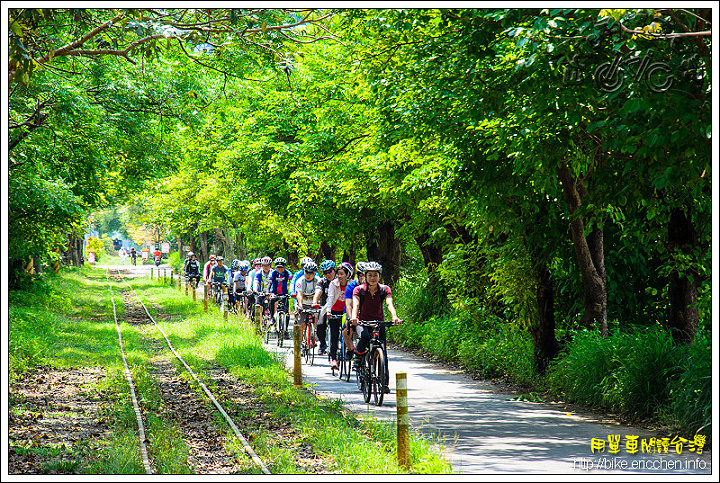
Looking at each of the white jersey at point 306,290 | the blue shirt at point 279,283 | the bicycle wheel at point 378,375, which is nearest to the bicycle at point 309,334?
the white jersey at point 306,290

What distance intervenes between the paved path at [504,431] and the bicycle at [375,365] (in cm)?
23

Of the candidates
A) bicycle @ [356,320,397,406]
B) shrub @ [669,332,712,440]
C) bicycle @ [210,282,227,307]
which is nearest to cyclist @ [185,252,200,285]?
bicycle @ [210,282,227,307]

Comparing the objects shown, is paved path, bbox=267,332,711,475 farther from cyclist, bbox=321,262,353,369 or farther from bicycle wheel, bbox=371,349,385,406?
cyclist, bbox=321,262,353,369

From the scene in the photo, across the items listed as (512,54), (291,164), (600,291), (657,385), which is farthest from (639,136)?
(291,164)

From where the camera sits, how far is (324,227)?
1017 inches

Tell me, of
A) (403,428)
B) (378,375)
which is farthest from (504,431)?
(403,428)

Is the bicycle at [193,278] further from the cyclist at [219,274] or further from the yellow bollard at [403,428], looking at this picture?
the yellow bollard at [403,428]

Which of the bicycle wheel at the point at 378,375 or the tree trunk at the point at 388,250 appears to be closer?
the bicycle wheel at the point at 378,375

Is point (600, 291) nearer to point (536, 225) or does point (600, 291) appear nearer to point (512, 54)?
point (536, 225)

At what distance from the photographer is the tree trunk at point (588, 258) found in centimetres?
1188

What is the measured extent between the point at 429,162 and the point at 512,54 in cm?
559

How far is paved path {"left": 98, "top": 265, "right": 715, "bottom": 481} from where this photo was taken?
758cm

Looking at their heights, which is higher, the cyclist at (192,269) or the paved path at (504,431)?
the cyclist at (192,269)

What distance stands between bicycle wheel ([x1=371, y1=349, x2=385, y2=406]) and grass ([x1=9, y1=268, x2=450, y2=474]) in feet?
2.39
